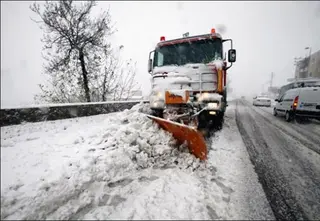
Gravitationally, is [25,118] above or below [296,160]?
above

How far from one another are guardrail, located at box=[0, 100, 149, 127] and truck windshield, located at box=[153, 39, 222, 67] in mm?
2745

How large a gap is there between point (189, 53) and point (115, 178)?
190 inches

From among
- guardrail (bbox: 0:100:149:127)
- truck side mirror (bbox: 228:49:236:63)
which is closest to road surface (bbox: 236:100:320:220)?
truck side mirror (bbox: 228:49:236:63)

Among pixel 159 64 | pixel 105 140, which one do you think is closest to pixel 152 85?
pixel 159 64

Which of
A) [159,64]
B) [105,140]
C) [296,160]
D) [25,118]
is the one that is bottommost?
[296,160]

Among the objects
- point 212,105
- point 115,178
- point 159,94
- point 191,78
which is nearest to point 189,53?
point 191,78

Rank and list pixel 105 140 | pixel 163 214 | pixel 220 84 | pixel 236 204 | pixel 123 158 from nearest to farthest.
A: pixel 163 214
pixel 236 204
pixel 123 158
pixel 105 140
pixel 220 84

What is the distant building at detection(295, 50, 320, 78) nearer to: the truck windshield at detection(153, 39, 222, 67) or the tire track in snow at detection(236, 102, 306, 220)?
the truck windshield at detection(153, 39, 222, 67)

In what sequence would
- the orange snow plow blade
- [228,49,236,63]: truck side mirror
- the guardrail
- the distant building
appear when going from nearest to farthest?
the guardrail → the orange snow plow blade → [228,49,236,63]: truck side mirror → the distant building

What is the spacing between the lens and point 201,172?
9.77ft

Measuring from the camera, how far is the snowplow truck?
5059mm

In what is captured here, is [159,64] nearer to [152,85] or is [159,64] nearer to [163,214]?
[152,85]

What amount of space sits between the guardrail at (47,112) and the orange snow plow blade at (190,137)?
2.52m

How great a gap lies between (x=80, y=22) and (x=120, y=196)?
9.28 meters
